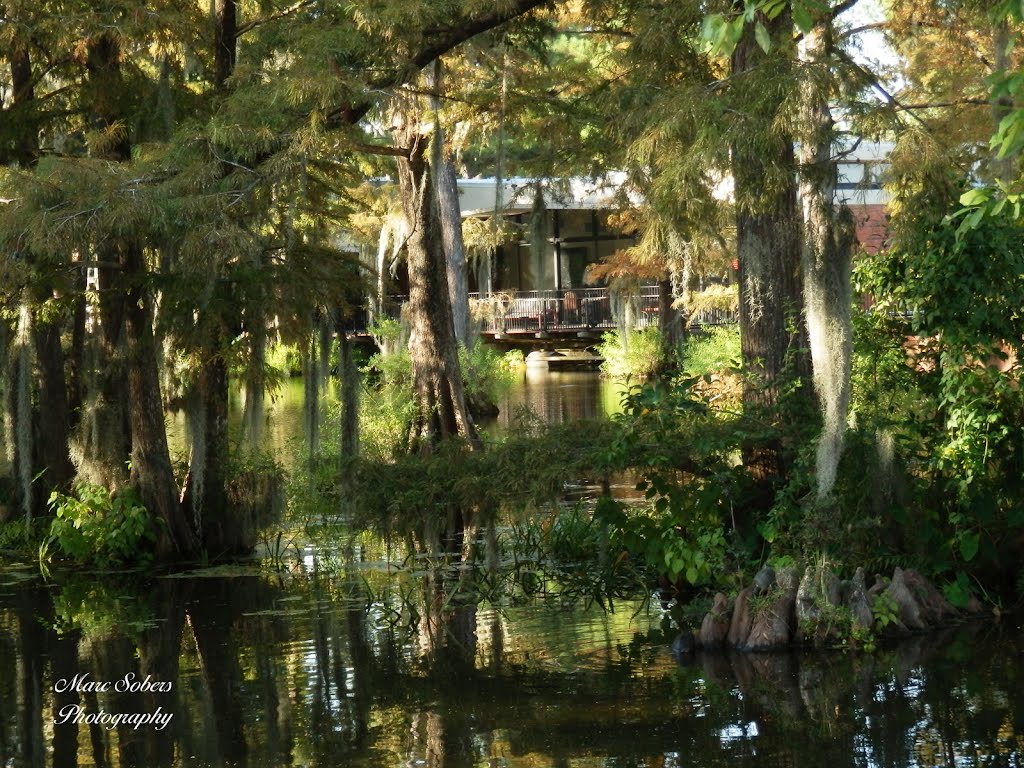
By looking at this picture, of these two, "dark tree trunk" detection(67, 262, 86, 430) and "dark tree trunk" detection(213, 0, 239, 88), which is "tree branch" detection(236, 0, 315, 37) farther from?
"dark tree trunk" detection(67, 262, 86, 430)

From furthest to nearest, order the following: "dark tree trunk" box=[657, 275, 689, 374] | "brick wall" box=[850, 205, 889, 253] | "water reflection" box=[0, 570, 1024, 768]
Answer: "dark tree trunk" box=[657, 275, 689, 374] < "brick wall" box=[850, 205, 889, 253] < "water reflection" box=[0, 570, 1024, 768]

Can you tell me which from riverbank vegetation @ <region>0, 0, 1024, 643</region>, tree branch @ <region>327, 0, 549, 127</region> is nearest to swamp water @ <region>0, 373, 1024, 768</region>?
riverbank vegetation @ <region>0, 0, 1024, 643</region>

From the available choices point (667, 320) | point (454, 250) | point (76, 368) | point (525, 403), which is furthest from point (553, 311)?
point (76, 368)

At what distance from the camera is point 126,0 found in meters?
11.3

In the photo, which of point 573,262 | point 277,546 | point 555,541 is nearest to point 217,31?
point 277,546

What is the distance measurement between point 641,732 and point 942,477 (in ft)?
12.1

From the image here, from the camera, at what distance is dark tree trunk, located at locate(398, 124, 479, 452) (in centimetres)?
1398

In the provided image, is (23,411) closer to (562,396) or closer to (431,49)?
(431,49)

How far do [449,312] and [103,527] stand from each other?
172 inches

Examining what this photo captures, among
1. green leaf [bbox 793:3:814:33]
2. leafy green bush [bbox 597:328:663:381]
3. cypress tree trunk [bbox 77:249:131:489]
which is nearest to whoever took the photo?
green leaf [bbox 793:3:814:33]

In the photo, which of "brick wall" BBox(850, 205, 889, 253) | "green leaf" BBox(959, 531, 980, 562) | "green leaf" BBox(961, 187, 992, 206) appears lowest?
"green leaf" BBox(959, 531, 980, 562)

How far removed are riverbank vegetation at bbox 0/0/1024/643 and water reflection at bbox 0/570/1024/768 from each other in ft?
3.20

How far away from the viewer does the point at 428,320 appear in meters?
14.5

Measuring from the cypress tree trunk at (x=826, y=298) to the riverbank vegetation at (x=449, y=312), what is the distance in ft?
0.07
